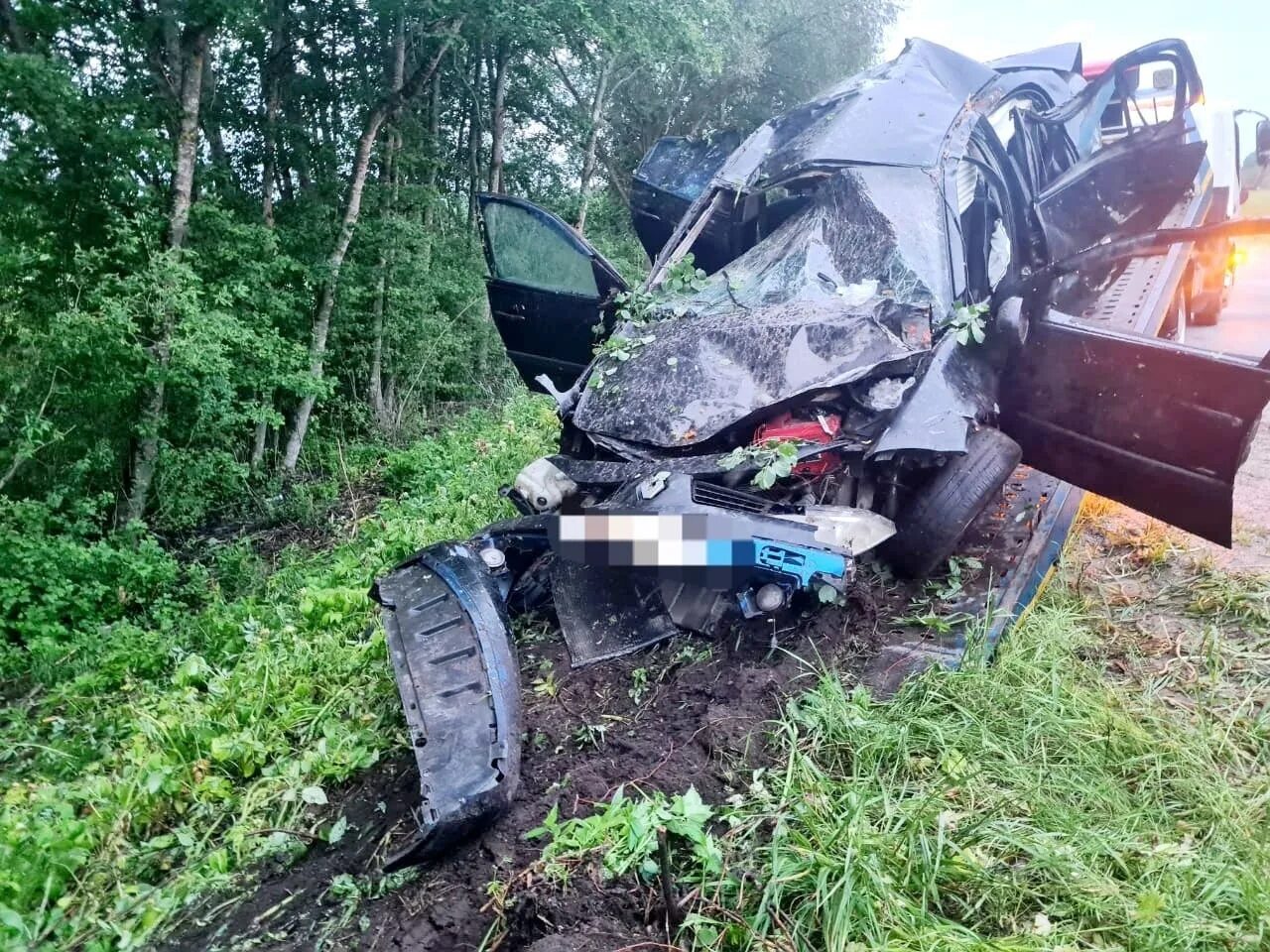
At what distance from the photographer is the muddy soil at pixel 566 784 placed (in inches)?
77.9

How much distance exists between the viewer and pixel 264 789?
9.31 ft

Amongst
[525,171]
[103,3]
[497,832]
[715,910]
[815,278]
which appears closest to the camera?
[715,910]

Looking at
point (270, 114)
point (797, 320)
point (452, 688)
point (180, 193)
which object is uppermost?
point (270, 114)

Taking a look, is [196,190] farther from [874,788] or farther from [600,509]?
[874,788]

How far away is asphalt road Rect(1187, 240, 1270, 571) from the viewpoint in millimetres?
3478

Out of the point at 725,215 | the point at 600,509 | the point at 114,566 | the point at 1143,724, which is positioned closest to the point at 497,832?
the point at 600,509

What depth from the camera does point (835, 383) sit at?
3033 millimetres

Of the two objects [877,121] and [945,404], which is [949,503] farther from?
[877,121]

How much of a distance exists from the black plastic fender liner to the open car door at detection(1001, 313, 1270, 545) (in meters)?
2.38

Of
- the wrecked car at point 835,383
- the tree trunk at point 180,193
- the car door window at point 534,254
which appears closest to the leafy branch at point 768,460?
the wrecked car at point 835,383

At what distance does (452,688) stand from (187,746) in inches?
59.3

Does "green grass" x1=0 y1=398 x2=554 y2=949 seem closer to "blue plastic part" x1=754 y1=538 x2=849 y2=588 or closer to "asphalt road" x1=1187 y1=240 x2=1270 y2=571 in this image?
"blue plastic part" x1=754 y1=538 x2=849 y2=588

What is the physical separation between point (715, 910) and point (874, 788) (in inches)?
25.1

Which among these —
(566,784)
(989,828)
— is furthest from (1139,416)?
(566,784)
